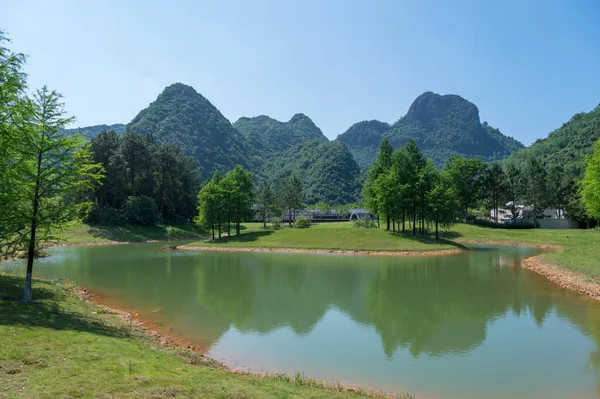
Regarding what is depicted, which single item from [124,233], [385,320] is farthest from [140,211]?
[385,320]

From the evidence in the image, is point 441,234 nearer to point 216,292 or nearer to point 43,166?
point 216,292

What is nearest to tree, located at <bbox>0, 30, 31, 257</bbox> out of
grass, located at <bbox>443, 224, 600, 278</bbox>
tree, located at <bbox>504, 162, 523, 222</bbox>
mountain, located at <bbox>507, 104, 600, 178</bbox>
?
grass, located at <bbox>443, 224, 600, 278</bbox>

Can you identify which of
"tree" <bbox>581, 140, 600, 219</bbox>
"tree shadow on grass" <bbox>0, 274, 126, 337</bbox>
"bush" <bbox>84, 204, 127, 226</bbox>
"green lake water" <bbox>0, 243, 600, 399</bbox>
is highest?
"tree" <bbox>581, 140, 600, 219</bbox>

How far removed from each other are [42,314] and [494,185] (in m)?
86.3

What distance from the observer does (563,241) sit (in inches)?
2088

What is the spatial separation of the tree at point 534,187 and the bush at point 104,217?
8300 cm

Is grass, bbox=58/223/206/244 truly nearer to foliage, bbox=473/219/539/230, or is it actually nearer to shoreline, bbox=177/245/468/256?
shoreline, bbox=177/245/468/256

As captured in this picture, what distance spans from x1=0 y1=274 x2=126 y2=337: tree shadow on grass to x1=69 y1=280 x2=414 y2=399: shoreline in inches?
74.7

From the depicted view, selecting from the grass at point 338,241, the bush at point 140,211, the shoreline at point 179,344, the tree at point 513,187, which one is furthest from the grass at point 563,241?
the bush at point 140,211

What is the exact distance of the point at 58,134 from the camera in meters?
18.3

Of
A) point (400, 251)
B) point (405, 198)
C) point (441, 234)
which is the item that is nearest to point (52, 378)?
point (400, 251)

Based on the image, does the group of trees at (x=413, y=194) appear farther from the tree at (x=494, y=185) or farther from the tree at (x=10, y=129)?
the tree at (x=10, y=129)

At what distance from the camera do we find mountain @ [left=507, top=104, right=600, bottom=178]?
11756cm

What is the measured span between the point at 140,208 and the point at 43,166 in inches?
2375
